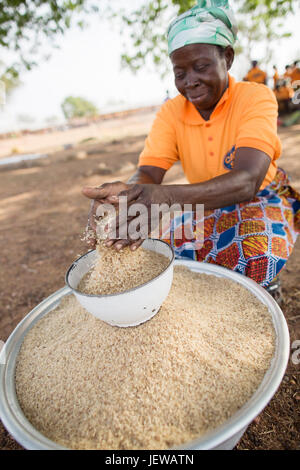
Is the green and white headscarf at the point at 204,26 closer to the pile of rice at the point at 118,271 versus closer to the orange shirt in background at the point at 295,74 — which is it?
the pile of rice at the point at 118,271

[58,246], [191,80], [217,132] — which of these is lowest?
[58,246]

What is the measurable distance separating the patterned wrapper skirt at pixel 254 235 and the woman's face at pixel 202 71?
59cm

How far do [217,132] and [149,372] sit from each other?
125 centimetres

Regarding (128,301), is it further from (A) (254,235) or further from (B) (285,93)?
(B) (285,93)

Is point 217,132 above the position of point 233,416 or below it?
above

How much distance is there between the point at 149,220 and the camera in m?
1.17

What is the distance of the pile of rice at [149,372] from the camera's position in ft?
2.61

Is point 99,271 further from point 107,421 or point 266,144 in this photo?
point 266,144

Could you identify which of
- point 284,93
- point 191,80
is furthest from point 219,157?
point 284,93

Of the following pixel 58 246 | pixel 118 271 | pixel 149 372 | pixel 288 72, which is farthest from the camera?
pixel 288 72

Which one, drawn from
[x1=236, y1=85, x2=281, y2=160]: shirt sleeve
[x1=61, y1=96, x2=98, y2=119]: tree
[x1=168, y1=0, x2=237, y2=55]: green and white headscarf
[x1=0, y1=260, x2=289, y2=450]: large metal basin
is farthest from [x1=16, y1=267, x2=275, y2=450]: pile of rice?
[x1=61, y1=96, x2=98, y2=119]: tree

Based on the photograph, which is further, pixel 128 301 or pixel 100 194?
pixel 100 194

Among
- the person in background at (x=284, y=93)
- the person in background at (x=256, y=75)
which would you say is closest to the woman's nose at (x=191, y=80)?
the person in background at (x=284, y=93)

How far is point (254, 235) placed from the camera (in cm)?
137
